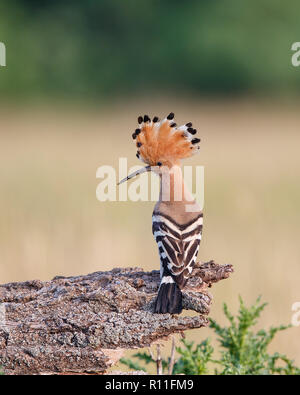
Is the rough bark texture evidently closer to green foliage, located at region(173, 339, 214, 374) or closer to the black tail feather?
the black tail feather

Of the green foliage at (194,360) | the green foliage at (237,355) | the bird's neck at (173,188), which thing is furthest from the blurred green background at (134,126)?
the bird's neck at (173,188)

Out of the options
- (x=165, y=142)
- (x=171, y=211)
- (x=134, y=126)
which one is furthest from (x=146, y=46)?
(x=171, y=211)

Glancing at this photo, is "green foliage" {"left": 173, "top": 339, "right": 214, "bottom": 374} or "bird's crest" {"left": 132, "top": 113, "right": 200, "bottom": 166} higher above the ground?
"bird's crest" {"left": 132, "top": 113, "right": 200, "bottom": 166}

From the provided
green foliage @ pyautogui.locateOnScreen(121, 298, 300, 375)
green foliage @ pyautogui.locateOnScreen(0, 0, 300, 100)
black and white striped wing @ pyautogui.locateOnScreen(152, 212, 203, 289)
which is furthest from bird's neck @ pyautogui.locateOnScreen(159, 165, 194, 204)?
green foliage @ pyautogui.locateOnScreen(0, 0, 300, 100)

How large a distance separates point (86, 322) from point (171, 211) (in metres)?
0.96

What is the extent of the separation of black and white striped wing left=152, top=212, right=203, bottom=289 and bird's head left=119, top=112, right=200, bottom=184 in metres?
0.44

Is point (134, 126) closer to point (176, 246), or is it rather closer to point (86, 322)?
point (176, 246)

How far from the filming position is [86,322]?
444 centimetres

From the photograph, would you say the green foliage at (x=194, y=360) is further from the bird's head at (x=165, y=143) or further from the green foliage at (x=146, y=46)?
the green foliage at (x=146, y=46)

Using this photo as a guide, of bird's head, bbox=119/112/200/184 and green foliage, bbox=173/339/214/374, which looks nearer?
green foliage, bbox=173/339/214/374

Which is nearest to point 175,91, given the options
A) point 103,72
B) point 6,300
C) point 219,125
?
point 103,72

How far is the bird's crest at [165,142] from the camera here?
5.44m

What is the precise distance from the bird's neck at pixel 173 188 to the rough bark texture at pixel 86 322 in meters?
0.58

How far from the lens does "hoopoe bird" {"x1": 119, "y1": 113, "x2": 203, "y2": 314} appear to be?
465cm
